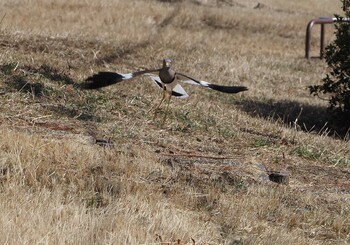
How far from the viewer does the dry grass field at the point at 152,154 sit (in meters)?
4.64

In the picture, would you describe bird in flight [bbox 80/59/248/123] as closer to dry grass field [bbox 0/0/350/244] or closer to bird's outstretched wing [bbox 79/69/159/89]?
bird's outstretched wing [bbox 79/69/159/89]

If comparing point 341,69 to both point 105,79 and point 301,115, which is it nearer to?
point 301,115

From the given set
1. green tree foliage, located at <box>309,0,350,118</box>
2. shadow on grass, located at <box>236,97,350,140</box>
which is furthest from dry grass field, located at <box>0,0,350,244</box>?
green tree foliage, located at <box>309,0,350,118</box>

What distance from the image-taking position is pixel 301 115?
36.2ft

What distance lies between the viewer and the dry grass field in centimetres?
464

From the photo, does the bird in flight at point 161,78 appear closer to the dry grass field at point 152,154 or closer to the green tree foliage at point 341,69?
the dry grass field at point 152,154

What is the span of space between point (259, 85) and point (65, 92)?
213 inches

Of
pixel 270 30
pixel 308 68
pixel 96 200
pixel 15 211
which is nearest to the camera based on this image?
pixel 15 211

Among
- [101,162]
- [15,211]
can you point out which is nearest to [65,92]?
[101,162]

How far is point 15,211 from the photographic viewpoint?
4.39 meters

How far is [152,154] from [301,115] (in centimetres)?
503

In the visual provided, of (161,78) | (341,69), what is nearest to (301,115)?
(341,69)

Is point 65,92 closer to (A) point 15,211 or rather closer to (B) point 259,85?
(A) point 15,211

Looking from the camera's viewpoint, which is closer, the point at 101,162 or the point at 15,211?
the point at 15,211
